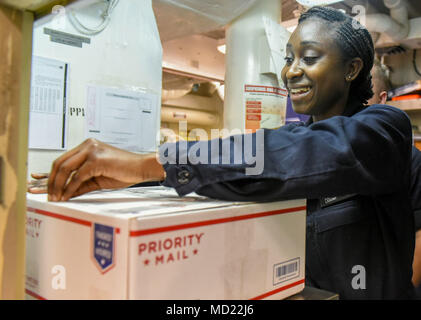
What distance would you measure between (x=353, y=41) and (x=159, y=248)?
0.72 meters

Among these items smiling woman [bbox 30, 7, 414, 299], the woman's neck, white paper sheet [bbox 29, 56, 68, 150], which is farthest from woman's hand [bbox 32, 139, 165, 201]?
the woman's neck

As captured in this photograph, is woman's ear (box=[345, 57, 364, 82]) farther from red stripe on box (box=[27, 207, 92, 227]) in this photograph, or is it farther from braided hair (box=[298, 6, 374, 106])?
red stripe on box (box=[27, 207, 92, 227])

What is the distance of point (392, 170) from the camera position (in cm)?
64

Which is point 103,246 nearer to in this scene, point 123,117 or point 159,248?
point 159,248

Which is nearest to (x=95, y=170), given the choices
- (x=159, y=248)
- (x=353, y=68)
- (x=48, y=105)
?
(x=159, y=248)

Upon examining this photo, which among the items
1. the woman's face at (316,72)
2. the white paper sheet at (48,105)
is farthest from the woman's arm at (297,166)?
the white paper sheet at (48,105)

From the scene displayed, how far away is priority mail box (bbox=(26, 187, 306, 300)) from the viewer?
390mm

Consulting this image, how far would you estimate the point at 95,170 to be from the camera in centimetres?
53

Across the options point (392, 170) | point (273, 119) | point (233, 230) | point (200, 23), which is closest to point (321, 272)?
point (392, 170)

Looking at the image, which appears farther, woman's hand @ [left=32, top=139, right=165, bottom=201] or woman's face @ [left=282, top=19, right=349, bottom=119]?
woman's face @ [left=282, top=19, right=349, bottom=119]

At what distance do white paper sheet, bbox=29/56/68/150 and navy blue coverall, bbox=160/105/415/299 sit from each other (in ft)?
1.41

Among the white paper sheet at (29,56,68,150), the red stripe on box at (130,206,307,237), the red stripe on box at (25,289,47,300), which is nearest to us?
the red stripe on box at (130,206,307,237)

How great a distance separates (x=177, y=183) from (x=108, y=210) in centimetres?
14

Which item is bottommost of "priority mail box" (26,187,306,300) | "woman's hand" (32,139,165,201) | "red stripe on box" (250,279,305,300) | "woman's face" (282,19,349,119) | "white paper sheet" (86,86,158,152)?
"red stripe on box" (250,279,305,300)
